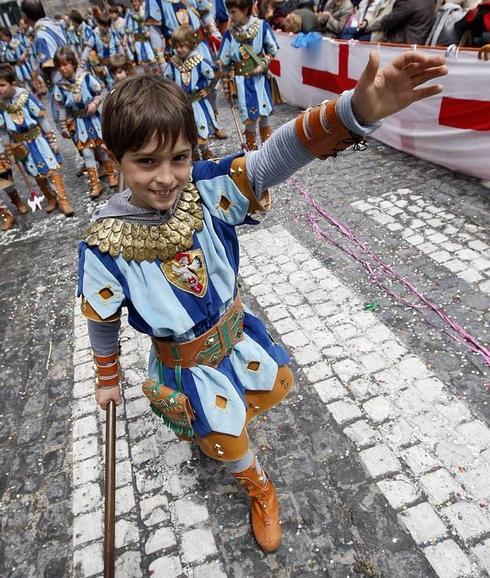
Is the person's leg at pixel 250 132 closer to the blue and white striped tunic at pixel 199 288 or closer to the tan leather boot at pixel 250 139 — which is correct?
the tan leather boot at pixel 250 139

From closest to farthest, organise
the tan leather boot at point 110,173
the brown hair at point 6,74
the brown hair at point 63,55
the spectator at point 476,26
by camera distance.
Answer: the spectator at point 476,26
the brown hair at point 6,74
the brown hair at point 63,55
the tan leather boot at point 110,173

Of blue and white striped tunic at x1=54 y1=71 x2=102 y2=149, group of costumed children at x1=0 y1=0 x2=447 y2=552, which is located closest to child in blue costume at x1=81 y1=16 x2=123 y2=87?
blue and white striped tunic at x1=54 y1=71 x2=102 y2=149

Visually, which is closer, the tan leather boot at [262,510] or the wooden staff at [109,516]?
the wooden staff at [109,516]

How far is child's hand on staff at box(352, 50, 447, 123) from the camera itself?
1.05m

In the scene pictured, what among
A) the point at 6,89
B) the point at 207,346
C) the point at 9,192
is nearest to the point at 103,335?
the point at 207,346

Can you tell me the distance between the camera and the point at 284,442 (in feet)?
8.52

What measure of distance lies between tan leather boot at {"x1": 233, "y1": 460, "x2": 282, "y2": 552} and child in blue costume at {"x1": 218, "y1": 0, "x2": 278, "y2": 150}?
A: 17.2 feet

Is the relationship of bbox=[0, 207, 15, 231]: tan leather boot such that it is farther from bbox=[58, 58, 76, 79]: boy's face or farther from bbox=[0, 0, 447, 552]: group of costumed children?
bbox=[0, 0, 447, 552]: group of costumed children

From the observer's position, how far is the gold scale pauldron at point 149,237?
1533 millimetres

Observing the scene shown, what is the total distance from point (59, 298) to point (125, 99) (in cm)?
344

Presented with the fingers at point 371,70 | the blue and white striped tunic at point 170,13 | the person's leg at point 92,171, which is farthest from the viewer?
the blue and white striped tunic at point 170,13

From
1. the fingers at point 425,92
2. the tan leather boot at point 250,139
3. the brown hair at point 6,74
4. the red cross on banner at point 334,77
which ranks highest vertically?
the fingers at point 425,92

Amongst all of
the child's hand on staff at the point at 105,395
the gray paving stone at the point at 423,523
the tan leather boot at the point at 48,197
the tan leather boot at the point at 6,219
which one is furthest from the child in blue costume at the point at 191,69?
the gray paving stone at the point at 423,523

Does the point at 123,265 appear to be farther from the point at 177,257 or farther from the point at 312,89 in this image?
the point at 312,89
